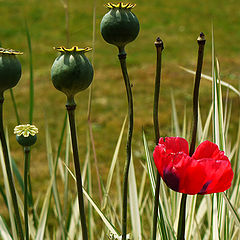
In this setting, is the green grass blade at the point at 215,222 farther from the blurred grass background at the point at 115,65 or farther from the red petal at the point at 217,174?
the blurred grass background at the point at 115,65

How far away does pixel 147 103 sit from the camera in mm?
2809

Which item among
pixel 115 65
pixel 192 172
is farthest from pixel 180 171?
pixel 115 65

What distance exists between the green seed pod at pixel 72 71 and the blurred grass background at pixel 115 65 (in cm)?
62

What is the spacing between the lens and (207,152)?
34 centimetres

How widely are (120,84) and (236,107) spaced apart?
1012 mm

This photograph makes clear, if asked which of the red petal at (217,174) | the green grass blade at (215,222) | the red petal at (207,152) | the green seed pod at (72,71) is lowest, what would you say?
the green grass blade at (215,222)

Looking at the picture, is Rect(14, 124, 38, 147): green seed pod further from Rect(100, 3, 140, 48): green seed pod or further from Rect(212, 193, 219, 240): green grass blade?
Rect(212, 193, 219, 240): green grass blade

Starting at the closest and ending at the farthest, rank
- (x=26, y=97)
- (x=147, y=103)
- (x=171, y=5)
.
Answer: (x=147, y=103), (x=26, y=97), (x=171, y=5)

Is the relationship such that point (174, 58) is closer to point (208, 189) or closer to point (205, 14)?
point (205, 14)

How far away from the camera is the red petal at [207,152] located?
334 millimetres

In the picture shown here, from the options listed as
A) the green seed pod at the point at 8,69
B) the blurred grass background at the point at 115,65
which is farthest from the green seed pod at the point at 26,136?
the blurred grass background at the point at 115,65

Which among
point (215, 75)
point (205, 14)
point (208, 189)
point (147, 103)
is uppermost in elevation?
point (205, 14)

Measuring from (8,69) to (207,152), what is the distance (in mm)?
168

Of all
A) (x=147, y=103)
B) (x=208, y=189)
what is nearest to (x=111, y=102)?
(x=147, y=103)
